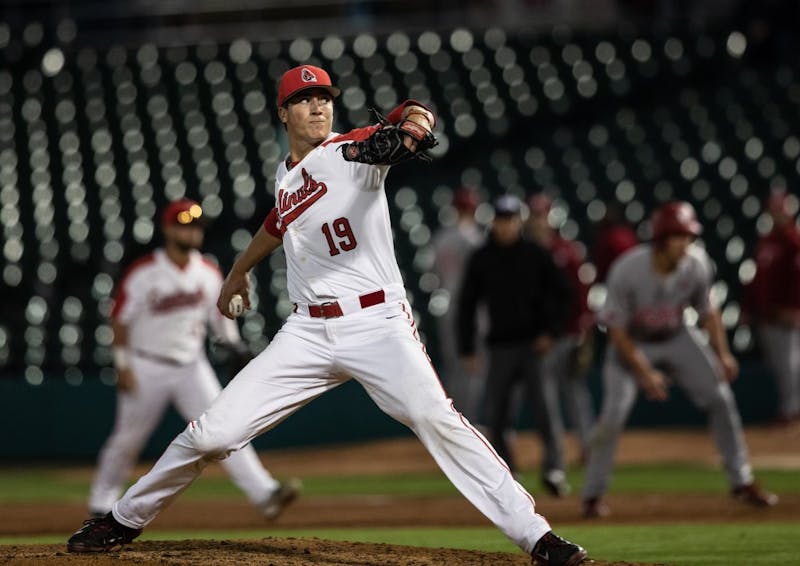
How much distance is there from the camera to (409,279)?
1572cm

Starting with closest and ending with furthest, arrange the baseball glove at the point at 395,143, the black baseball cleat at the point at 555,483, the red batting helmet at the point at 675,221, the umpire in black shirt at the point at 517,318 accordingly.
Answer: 1. the baseball glove at the point at 395,143
2. the red batting helmet at the point at 675,221
3. the black baseball cleat at the point at 555,483
4. the umpire in black shirt at the point at 517,318

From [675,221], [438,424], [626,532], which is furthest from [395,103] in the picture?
[438,424]

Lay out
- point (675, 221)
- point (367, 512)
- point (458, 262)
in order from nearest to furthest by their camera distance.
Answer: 1. point (675, 221)
2. point (367, 512)
3. point (458, 262)

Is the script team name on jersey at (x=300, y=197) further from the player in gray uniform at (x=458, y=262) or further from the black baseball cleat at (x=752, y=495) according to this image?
the player in gray uniform at (x=458, y=262)

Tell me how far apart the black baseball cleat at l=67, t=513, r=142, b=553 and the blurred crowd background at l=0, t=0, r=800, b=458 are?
9.68m

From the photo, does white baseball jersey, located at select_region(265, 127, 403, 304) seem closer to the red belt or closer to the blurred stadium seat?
the red belt

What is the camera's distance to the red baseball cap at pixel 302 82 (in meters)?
5.15

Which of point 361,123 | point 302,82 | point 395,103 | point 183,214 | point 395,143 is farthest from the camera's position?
point 395,103

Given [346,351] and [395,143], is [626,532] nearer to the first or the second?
[346,351]

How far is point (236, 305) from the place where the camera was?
549 cm

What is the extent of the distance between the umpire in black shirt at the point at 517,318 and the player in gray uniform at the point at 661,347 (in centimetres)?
116

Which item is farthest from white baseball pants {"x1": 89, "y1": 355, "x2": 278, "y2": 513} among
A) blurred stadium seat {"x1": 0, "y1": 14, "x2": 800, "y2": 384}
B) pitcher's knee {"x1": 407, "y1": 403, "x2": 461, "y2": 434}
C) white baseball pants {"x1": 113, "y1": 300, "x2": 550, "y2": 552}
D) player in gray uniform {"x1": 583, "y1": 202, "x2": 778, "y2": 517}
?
blurred stadium seat {"x1": 0, "y1": 14, "x2": 800, "y2": 384}

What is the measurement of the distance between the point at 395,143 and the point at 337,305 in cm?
72

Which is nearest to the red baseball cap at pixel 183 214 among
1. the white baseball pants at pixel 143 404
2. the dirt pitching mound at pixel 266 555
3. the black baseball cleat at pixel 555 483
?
the white baseball pants at pixel 143 404
